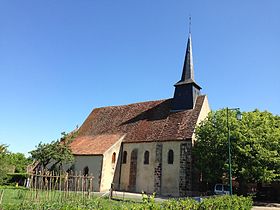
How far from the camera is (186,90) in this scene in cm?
3155

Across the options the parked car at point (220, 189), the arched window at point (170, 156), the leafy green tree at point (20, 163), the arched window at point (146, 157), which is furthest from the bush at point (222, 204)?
the leafy green tree at point (20, 163)

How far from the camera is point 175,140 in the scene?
91.1ft

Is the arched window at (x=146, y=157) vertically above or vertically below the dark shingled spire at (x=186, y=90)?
below

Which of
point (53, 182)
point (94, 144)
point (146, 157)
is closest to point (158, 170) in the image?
point (146, 157)

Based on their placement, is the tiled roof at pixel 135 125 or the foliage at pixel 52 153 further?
the tiled roof at pixel 135 125

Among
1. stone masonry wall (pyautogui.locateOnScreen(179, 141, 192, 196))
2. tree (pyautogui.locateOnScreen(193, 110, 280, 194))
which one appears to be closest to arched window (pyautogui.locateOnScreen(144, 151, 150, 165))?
stone masonry wall (pyautogui.locateOnScreen(179, 141, 192, 196))

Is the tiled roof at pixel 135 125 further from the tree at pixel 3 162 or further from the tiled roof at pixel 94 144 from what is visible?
the tree at pixel 3 162

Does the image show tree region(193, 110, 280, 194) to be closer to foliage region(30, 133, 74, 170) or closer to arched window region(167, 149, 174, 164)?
arched window region(167, 149, 174, 164)

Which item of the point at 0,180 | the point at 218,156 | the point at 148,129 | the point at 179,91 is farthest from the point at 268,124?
the point at 0,180

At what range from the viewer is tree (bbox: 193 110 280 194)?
23.0 m

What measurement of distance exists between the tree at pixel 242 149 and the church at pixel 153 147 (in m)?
1.91

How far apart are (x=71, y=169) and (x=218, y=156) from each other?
17453 millimetres

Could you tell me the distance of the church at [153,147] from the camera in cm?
2710

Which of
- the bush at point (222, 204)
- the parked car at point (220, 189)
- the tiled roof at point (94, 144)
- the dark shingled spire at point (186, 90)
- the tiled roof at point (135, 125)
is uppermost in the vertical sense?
the dark shingled spire at point (186, 90)
